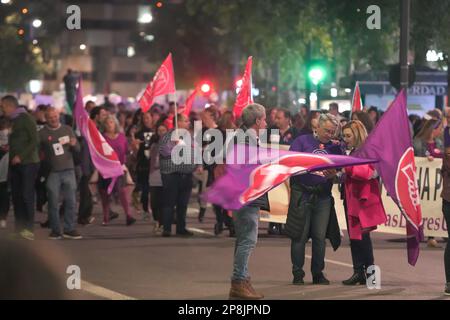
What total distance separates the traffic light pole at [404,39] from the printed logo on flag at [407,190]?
930 centimetres

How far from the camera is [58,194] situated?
694 inches

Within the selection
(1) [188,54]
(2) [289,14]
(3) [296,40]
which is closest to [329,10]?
(2) [289,14]

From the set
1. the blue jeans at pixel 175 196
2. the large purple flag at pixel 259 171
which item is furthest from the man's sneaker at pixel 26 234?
the large purple flag at pixel 259 171

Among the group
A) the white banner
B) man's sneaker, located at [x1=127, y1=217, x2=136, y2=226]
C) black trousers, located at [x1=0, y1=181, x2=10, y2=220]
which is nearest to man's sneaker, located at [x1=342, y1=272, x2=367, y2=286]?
the white banner

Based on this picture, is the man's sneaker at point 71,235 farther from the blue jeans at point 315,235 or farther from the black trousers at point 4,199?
the blue jeans at point 315,235

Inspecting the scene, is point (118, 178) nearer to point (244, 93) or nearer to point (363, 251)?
point (244, 93)

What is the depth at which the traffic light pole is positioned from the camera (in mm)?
22464

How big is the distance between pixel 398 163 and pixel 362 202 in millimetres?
580

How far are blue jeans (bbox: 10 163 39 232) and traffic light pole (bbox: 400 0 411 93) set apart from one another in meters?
7.77

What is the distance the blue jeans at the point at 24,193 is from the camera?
17625 mm

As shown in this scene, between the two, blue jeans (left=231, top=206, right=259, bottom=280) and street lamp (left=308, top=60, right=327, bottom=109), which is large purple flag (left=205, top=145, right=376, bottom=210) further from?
street lamp (left=308, top=60, right=327, bottom=109)

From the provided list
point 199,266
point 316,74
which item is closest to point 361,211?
point 199,266
